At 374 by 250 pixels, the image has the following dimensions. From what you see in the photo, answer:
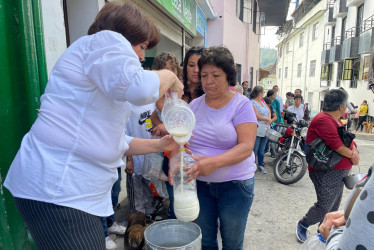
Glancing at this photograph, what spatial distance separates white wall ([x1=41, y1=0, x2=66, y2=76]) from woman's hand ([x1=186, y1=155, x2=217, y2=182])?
144 centimetres

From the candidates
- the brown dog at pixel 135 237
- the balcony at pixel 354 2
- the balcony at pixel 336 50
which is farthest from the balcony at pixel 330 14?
the brown dog at pixel 135 237

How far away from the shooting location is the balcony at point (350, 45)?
1731 centimetres

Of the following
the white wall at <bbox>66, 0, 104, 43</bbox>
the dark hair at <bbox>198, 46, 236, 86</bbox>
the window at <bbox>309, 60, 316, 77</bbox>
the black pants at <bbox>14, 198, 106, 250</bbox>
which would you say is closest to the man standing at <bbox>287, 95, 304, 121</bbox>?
the white wall at <bbox>66, 0, 104, 43</bbox>

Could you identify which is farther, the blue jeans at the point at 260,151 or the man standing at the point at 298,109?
the man standing at the point at 298,109

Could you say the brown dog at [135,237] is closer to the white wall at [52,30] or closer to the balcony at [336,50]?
the white wall at [52,30]

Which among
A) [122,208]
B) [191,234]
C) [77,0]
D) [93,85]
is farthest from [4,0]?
[122,208]

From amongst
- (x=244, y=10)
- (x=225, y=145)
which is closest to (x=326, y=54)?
(x=244, y=10)

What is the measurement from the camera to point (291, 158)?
16.4 feet

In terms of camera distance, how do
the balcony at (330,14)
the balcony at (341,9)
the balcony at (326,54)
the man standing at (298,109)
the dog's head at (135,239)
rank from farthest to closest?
the balcony at (326,54), the balcony at (330,14), the balcony at (341,9), the man standing at (298,109), the dog's head at (135,239)

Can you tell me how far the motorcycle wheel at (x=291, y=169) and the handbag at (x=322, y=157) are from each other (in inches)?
85.2

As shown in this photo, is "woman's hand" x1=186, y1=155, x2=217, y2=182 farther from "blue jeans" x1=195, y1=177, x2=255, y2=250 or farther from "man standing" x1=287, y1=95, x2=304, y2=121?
"man standing" x1=287, y1=95, x2=304, y2=121

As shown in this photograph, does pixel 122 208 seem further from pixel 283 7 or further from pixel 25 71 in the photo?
pixel 283 7

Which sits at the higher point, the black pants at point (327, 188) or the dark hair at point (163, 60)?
the dark hair at point (163, 60)

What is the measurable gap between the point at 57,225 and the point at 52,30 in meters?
1.70
